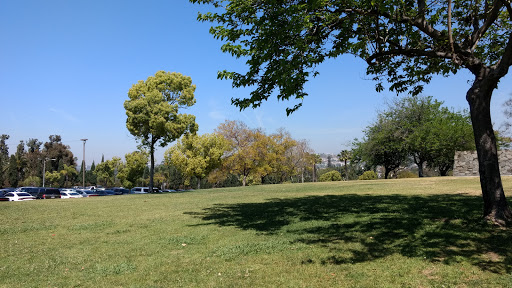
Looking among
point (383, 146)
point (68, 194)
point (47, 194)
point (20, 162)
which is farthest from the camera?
point (20, 162)

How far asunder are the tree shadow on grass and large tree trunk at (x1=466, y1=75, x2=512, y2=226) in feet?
1.56

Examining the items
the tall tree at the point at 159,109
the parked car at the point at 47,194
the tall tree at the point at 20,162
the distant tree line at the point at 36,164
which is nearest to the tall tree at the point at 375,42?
the tall tree at the point at 159,109

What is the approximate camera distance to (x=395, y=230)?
8031mm

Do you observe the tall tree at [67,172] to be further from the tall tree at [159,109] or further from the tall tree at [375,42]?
the tall tree at [375,42]

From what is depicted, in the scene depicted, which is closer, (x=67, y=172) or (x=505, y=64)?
(x=505, y=64)

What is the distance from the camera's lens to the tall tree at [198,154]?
40500 mm

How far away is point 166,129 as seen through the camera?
1257 inches

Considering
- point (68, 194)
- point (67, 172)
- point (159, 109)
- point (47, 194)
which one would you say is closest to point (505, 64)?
point (159, 109)

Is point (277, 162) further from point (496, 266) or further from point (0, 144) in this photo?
point (0, 144)

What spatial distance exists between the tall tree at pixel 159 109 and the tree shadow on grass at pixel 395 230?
2088cm

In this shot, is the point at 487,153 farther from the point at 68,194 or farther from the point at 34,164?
the point at 34,164

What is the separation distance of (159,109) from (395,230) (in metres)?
27.0

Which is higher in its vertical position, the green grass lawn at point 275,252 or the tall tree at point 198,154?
the tall tree at point 198,154

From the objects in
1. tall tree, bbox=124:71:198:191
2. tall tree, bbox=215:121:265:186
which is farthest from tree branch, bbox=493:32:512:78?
tall tree, bbox=215:121:265:186
